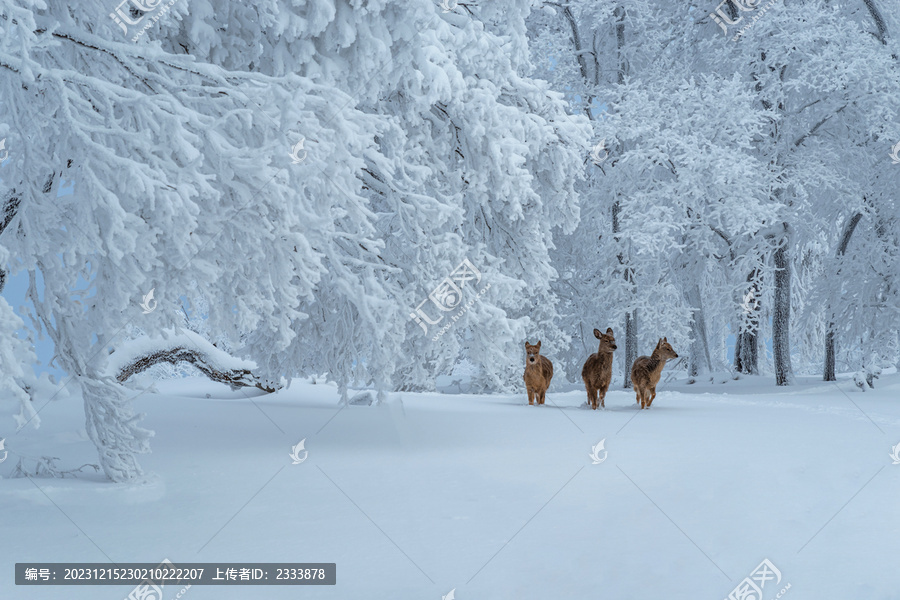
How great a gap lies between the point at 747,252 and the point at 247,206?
14212mm

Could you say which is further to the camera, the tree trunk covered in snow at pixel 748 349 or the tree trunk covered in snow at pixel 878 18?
the tree trunk covered in snow at pixel 748 349

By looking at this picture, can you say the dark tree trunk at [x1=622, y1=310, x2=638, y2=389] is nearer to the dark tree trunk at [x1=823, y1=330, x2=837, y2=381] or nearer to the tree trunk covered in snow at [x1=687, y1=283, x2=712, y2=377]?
the tree trunk covered in snow at [x1=687, y1=283, x2=712, y2=377]

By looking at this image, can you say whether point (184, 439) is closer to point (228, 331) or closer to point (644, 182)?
point (228, 331)

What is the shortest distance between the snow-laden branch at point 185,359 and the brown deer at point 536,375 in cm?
390

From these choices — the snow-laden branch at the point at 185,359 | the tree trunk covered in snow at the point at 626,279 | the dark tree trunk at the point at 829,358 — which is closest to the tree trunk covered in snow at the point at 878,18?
the tree trunk covered in snow at the point at 626,279

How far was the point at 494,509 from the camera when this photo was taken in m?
5.46

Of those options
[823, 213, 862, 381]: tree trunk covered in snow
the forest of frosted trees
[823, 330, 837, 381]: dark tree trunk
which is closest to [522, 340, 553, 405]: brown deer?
the forest of frosted trees

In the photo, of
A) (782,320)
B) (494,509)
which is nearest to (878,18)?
(782,320)

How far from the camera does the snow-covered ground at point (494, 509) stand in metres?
4.38

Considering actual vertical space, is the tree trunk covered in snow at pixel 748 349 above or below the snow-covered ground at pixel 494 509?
above

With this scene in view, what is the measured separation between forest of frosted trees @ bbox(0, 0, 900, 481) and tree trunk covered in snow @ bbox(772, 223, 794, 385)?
→ 0.05m

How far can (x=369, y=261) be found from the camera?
8.94m

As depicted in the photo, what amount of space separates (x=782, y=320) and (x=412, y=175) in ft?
34.8

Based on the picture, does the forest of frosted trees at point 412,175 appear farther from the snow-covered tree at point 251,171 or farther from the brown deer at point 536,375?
the brown deer at point 536,375
